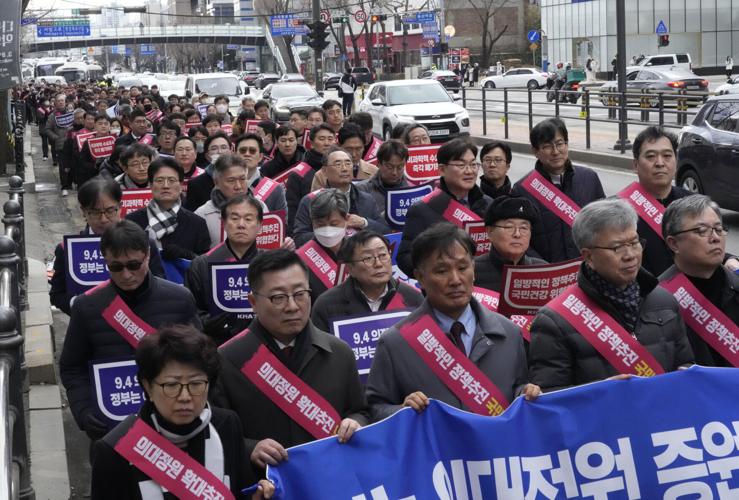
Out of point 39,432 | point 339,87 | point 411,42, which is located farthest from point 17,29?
point 411,42

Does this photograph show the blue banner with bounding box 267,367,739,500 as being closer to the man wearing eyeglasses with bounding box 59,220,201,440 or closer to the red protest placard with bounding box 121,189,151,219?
the man wearing eyeglasses with bounding box 59,220,201,440

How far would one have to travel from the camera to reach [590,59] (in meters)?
75.9

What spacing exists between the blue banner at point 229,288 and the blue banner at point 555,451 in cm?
275

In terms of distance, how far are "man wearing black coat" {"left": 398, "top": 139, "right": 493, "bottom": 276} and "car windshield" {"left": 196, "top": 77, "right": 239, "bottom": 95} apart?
34.0m

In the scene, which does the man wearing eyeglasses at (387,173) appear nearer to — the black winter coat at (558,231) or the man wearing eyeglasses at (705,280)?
the black winter coat at (558,231)

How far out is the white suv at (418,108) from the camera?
101 ft

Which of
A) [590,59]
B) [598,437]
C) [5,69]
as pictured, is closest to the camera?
[598,437]

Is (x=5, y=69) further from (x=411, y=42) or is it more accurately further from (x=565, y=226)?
(x=411, y=42)

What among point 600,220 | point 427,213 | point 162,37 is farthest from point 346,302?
point 162,37

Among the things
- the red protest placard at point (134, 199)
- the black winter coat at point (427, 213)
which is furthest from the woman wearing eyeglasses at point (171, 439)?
the red protest placard at point (134, 199)

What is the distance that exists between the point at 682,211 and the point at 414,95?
27.3m

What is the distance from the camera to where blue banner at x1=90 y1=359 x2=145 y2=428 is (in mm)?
5582

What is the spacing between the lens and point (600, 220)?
4887mm

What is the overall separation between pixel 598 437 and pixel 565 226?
11.6 feet
